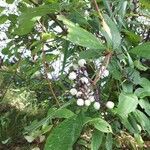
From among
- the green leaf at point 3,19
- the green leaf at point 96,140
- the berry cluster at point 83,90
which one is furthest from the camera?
the green leaf at point 3,19

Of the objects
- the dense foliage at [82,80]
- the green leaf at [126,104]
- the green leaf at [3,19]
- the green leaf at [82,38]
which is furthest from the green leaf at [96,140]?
the green leaf at [3,19]

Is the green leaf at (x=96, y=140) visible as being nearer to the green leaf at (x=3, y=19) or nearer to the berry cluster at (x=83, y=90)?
the berry cluster at (x=83, y=90)

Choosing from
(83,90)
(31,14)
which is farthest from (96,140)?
(31,14)

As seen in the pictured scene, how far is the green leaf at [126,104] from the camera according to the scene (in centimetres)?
88

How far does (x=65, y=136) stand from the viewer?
0.85 m

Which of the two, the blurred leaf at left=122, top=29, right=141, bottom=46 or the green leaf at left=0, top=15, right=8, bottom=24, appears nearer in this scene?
the blurred leaf at left=122, top=29, right=141, bottom=46

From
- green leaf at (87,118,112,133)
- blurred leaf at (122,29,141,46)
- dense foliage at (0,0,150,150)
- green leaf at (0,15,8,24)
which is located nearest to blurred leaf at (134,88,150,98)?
dense foliage at (0,0,150,150)

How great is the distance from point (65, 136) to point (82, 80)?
12cm

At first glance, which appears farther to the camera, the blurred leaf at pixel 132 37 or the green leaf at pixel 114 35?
the blurred leaf at pixel 132 37

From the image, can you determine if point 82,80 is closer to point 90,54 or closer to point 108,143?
point 90,54

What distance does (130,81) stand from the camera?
98 cm

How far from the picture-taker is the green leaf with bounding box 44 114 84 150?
2.78ft

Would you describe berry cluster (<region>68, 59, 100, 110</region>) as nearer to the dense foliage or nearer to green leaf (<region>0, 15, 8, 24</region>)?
the dense foliage

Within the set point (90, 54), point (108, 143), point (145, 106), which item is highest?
point (90, 54)
